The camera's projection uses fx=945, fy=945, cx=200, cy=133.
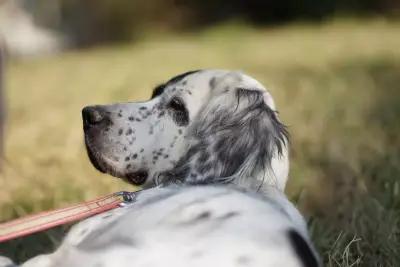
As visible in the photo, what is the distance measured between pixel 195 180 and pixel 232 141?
0.19m

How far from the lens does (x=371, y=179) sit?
534 cm

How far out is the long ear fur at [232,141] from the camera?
3322 mm

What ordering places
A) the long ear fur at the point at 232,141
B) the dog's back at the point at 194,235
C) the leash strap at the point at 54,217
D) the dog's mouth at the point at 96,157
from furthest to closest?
1. the dog's mouth at the point at 96,157
2. the long ear fur at the point at 232,141
3. the leash strap at the point at 54,217
4. the dog's back at the point at 194,235

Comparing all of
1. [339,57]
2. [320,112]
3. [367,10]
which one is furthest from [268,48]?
[320,112]

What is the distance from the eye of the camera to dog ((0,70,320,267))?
265 centimetres

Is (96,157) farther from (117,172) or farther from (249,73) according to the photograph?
(249,73)

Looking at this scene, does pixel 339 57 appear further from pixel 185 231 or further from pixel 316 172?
pixel 185 231

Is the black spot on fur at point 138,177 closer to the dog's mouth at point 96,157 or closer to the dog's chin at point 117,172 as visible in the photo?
the dog's chin at point 117,172

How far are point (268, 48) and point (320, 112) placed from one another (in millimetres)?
5831

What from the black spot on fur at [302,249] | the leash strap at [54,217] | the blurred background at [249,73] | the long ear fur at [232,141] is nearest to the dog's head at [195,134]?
the long ear fur at [232,141]

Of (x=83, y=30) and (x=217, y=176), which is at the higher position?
(x=217, y=176)

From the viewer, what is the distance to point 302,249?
2709 millimetres

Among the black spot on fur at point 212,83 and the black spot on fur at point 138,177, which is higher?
the black spot on fur at point 212,83

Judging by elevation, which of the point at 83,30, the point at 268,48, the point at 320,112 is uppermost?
the point at 320,112
